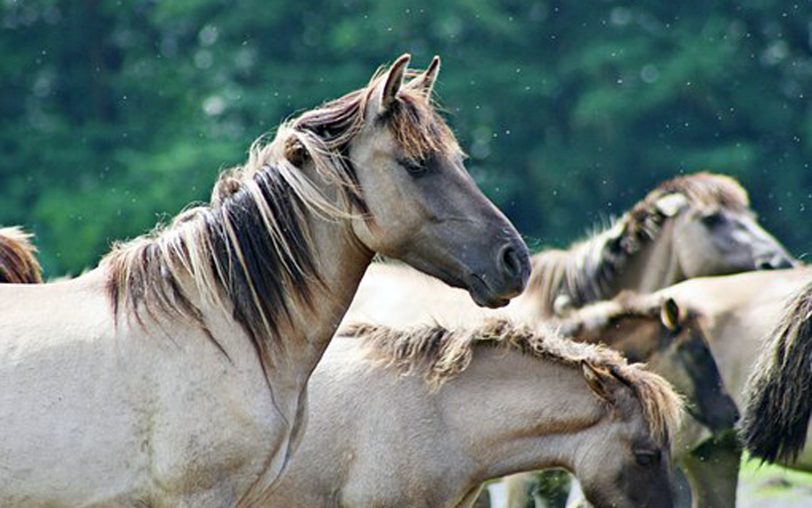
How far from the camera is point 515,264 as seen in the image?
15.9 feet

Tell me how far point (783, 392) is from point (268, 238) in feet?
8.93

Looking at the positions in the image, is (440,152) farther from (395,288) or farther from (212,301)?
(395,288)

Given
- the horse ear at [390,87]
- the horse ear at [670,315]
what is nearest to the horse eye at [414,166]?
the horse ear at [390,87]

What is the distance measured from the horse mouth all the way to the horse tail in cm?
221

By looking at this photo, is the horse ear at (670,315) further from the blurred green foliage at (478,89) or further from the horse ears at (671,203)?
the blurred green foliage at (478,89)

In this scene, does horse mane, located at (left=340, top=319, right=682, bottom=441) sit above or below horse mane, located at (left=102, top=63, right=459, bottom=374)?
below

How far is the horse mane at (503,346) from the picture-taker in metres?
6.15

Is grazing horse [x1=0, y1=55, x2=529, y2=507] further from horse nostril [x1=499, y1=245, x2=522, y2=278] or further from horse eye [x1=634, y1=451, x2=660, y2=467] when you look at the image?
horse eye [x1=634, y1=451, x2=660, y2=467]

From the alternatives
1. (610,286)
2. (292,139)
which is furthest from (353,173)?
(610,286)

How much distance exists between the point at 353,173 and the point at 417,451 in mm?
1449

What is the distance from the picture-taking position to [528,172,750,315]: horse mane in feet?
30.7

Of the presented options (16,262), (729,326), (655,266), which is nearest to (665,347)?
(729,326)

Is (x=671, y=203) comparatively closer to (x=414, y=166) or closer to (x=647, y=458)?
(x=647, y=458)

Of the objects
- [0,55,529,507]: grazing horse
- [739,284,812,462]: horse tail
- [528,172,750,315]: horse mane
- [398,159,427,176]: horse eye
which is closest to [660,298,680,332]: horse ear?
[739,284,812,462]: horse tail
